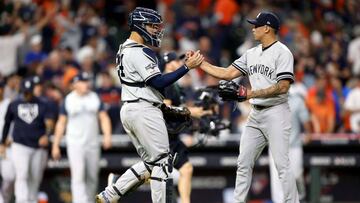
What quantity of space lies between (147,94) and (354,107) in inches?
297

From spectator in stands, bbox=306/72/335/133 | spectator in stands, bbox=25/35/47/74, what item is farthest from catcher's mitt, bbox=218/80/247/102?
spectator in stands, bbox=25/35/47/74

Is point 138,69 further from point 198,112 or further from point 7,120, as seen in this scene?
point 7,120

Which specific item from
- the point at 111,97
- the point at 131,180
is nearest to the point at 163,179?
the point at 131,180

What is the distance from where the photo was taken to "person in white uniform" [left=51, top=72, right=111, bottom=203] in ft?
48.8

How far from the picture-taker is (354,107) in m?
17.4

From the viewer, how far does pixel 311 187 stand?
17281mm

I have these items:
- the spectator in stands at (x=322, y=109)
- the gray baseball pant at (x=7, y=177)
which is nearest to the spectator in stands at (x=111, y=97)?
the gray baseball pant at (x=7, y=177)

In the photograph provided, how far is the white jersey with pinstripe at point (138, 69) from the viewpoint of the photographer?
1049 cm

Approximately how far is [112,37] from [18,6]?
2056mm

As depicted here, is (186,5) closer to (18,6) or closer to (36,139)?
(18,6)

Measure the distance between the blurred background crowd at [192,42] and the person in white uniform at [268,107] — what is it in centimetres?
533

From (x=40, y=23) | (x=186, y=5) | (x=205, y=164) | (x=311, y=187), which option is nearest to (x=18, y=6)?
(x=40, y=23)

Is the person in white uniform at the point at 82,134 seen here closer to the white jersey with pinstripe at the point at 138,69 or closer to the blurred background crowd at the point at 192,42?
the blurred background crowd at the point at 192,42

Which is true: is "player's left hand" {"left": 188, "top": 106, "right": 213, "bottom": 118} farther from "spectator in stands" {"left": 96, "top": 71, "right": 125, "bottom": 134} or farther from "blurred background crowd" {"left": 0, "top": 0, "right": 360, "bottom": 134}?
"spectator in stands" {"left": 96, "top": 71, "right": 125, "bottom": 134}
